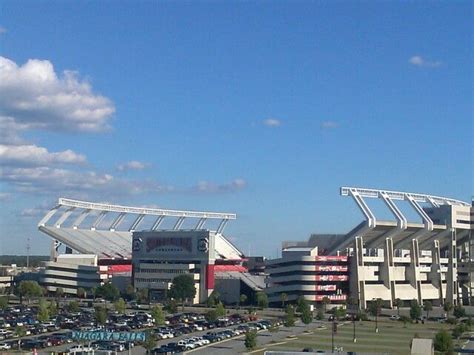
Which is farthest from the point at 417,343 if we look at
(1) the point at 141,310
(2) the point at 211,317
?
(1) the point at 141,310

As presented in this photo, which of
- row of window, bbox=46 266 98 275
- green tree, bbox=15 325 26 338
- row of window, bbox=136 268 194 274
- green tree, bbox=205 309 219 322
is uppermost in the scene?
row of window, bbox=46 266 98 275

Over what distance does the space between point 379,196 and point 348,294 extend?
8934 millimetres

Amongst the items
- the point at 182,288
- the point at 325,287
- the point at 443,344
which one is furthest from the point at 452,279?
the point at 443,344

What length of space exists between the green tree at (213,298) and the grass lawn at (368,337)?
39.3 ft

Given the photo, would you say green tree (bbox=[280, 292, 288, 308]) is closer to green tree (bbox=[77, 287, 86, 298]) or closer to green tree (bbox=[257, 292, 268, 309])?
green tree (bbox=[257, 292, 268, 309])

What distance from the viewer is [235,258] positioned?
253 feet

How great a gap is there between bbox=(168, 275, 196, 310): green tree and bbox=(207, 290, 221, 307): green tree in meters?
1.57

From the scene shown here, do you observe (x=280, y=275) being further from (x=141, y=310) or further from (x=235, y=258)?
(x=235, y=258)

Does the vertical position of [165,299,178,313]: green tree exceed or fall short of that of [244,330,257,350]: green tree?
it exceeds it

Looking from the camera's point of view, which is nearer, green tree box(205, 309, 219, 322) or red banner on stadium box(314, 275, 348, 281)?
green tree box(205, 309, 219, 322)

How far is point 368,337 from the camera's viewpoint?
41375 mm

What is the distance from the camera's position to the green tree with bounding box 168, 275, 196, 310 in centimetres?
6059

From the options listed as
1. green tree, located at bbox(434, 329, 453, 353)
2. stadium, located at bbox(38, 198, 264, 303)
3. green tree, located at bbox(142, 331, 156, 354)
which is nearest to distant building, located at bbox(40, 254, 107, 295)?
stadium, located at bbox(38, 198, 264, 303)

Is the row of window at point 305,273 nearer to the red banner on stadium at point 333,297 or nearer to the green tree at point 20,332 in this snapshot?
the red banner on stadium at point 333,297
